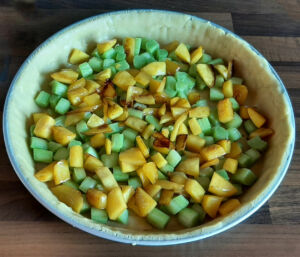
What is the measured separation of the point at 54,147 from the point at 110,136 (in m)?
0.19

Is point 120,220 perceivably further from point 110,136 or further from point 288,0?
point 288,0

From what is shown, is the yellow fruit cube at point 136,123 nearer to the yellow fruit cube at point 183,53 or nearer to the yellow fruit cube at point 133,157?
the yellow fruit cube at point 133,157

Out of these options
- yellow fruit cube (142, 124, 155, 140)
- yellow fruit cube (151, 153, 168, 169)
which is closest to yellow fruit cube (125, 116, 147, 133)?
yellow fruit cube (142, 124, 155, 140)

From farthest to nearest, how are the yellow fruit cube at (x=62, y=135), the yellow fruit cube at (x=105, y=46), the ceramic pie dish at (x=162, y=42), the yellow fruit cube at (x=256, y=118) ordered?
the yellow fruit cube at (x=105, y=46)
the yellow fruit cube at (x=256, y=118)
the yellow fruit cube at (x=62, y=135)
the ceramic pie dish at (x=162, y=42)

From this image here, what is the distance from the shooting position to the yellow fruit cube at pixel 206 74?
148 cm

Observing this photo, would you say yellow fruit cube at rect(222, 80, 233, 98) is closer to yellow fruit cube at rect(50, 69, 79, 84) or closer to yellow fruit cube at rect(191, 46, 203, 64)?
yellow fruit cube at rect(191, 46, 203, 64)

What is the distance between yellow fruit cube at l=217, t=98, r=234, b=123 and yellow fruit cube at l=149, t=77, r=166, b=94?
23 centimetres

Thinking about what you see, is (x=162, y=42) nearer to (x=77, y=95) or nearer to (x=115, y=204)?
(x=77, y=95)

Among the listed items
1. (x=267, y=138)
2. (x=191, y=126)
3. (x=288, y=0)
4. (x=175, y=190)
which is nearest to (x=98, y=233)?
(x=175, y=190)

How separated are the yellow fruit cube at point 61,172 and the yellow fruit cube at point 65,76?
1.16ft

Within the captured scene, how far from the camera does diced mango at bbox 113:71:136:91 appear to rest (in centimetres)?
143

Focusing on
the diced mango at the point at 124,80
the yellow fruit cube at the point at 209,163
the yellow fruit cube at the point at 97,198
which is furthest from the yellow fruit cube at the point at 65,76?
the yellow fruit cube at the point at 209,163

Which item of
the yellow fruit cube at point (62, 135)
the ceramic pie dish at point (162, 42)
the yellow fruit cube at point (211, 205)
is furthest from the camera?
the yellow fruit cube at point (62, 135)

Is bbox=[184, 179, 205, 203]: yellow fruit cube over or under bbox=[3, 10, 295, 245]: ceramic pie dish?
under
